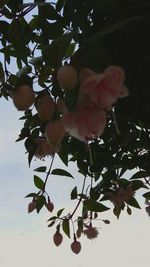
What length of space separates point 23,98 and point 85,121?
0.09 m

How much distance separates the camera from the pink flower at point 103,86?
0.56 meters

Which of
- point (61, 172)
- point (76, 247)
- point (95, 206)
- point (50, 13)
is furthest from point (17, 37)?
point (76, 247)

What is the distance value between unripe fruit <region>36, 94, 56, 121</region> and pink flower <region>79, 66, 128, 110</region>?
0.05 meters

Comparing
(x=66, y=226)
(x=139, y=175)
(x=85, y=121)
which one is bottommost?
(x=85, y=121)

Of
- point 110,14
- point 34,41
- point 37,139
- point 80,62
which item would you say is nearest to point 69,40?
point 80,62

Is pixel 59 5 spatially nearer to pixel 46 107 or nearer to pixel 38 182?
pixel 46 107

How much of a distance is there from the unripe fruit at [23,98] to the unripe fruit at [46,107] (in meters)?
0.02

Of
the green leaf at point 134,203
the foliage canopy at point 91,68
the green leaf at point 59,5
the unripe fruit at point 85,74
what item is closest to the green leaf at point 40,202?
Answer: the foliage canopy at point 91,68

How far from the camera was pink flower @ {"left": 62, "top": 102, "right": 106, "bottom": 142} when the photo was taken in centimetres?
60

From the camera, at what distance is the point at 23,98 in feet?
1.92

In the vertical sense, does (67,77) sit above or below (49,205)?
below

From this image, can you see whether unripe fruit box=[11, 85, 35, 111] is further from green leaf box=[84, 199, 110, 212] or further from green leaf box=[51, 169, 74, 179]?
green leaf box=[51, 169, 74, 179]

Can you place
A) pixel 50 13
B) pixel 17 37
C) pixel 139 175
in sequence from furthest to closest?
pixel 139 175 → pixel 50 13 → pixel 17 37

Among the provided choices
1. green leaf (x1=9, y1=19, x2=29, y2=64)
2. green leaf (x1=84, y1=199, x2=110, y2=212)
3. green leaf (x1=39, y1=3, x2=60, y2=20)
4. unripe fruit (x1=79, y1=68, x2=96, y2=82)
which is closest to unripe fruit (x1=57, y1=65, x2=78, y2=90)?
unripe fruit (x1=79, y1=68, x2=96, y2=82)
